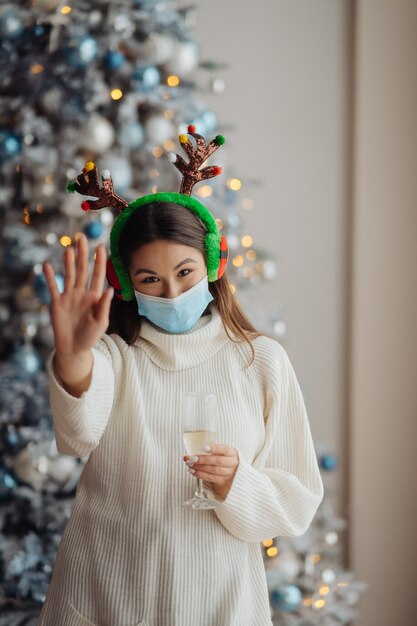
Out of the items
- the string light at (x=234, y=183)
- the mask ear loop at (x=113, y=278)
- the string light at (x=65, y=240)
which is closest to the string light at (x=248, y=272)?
the string light at (x=234, y=183)

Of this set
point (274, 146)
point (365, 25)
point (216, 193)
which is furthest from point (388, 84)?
point (216, 193)

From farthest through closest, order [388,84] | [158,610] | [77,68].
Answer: [388,84] < [77,68] < [158,610]

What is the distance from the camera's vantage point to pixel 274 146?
3654 millimetres

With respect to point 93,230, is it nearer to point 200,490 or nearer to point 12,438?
point 12,438

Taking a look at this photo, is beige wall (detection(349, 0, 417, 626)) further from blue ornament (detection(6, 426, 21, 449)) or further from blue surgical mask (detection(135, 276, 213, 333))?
Answer: blue surgical mask (detection(135, 276, 213, 333))

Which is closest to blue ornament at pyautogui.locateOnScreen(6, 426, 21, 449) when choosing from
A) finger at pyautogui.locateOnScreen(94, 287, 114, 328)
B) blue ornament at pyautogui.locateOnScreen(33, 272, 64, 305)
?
blue ornament at pyautogui.locateOnScreen(33, 272, 64, 305)

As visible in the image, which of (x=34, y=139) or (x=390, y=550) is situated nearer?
(x=34, y=139)

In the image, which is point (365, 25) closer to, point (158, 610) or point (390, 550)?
point (390, 550)

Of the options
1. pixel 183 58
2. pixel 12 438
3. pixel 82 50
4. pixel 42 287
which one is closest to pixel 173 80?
pixel 183 58

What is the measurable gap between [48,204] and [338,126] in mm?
1501

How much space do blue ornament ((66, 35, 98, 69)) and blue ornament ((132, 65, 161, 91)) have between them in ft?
0.55

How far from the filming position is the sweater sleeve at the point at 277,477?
148 centimetres

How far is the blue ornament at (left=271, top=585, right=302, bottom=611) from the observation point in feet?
9.41

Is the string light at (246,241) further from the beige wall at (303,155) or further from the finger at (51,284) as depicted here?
the finger at (51,284)
